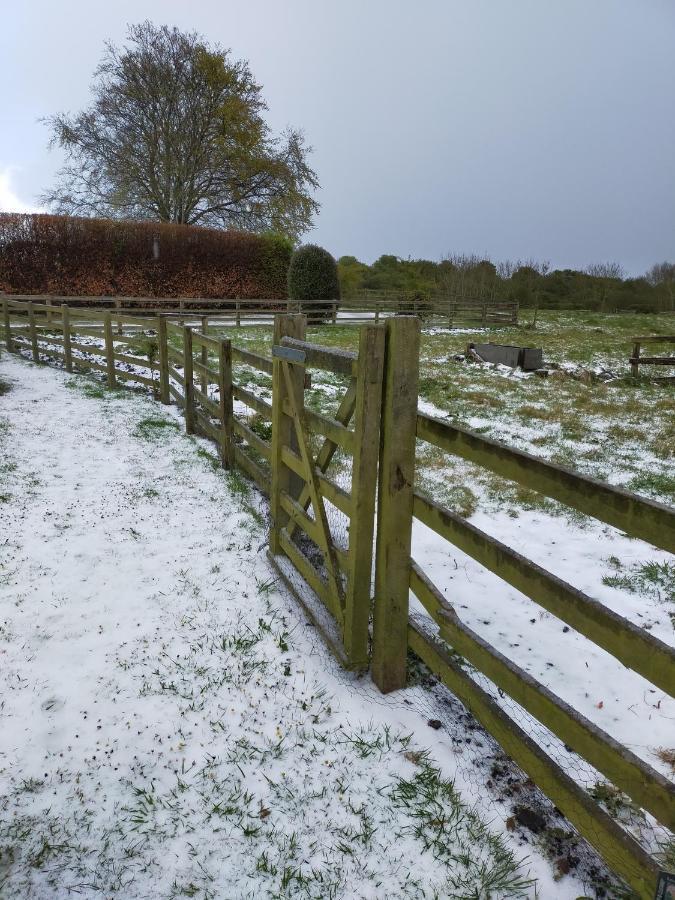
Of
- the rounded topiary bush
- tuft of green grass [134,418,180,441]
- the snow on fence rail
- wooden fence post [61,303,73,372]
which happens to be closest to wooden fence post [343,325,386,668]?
the snow on fence rail

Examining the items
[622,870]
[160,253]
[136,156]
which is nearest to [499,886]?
[622,870]

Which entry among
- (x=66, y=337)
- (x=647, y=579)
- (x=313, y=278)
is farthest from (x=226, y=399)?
(x=313, y=278)

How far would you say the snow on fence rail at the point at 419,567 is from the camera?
158 cm

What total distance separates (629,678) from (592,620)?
152 centimetres

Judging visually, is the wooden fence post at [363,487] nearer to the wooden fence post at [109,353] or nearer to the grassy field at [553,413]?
the grassy field at [553,413]

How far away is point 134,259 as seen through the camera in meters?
21.9

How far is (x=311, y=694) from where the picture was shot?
2723 millimetres

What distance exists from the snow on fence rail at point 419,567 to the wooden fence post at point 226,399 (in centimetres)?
143

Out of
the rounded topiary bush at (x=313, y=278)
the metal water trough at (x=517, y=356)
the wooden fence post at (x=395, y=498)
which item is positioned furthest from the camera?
the rounded topiary bush at (x=313, y=278)

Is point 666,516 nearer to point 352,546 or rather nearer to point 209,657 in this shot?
point 352,546

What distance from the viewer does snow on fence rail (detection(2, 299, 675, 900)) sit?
5.18 feet

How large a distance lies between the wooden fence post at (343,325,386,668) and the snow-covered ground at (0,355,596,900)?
0.82 feet

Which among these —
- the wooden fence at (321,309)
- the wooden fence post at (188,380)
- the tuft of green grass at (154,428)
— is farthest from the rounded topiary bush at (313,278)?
the wooden fence post at (188,380)

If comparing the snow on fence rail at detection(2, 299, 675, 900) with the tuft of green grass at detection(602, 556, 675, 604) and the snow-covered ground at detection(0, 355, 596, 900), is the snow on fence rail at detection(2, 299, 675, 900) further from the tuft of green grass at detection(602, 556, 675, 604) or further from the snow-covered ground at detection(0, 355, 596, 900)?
the tuft of green grass at detection(602, 556, 675, 604)
